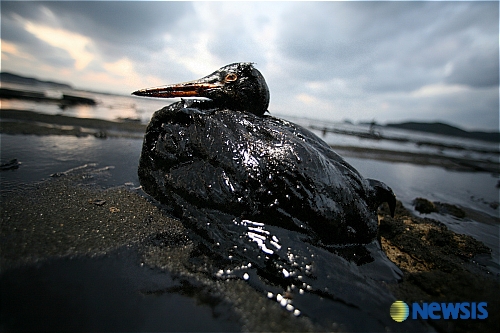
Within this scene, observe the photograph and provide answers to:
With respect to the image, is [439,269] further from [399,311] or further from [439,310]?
[399,311]

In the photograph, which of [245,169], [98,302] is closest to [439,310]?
[245,169]

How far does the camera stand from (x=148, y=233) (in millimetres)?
2000

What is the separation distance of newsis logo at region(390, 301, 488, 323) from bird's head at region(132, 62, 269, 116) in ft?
7.22

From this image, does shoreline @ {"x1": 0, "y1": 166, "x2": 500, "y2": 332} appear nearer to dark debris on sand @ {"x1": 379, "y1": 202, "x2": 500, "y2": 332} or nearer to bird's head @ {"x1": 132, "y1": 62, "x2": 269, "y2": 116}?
dark debris on sand @ {"x1": 379, "y1": 202, "x2": 500, "y2": 332}

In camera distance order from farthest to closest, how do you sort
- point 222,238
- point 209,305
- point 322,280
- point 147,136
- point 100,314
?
point 147,136
point 222,238
point 322,280
point 209,305
point 100,314

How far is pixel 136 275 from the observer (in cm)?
156

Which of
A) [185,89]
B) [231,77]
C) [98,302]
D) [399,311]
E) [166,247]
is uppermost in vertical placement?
[231,77]

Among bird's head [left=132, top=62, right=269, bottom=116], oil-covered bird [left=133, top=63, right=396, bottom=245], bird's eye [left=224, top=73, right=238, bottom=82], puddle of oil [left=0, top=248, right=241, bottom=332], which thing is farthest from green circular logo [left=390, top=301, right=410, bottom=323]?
bird's eye [left=224, top=73, right=238, bottom=82]

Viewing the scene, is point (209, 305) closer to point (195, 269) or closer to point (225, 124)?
point (195, 269)

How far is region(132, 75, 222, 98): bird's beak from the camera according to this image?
7.95 ft

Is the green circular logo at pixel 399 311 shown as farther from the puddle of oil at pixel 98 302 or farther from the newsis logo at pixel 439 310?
the puddle of oil at pixel 98 302

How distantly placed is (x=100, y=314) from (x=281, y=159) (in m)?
1.62

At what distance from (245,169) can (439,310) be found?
167 centimetres

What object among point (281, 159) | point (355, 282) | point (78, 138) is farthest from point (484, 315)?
point (78, 138)
